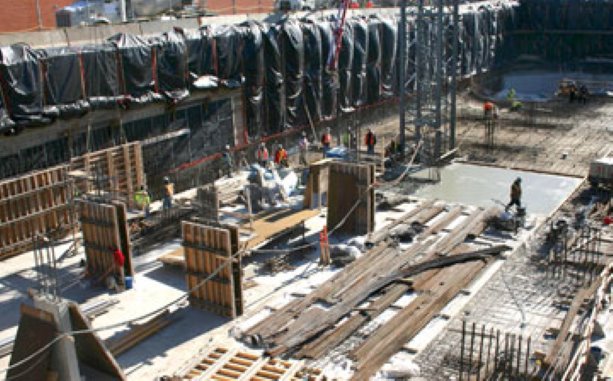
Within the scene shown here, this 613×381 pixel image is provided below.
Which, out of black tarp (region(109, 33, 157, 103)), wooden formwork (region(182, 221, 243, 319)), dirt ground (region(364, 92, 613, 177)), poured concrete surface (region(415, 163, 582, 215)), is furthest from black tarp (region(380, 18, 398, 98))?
wooden formwork (region(182, 221, 243, 319))

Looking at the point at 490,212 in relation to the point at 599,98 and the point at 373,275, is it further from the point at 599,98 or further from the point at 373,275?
the point at 599,98

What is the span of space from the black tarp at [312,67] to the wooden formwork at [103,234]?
16.2 metres

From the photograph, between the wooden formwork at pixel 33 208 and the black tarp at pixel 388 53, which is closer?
the wooden formwork at pixel 33 208

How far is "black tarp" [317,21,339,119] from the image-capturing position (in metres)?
32.6

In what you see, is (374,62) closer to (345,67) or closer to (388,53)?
(388,53)

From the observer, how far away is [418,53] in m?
27.5

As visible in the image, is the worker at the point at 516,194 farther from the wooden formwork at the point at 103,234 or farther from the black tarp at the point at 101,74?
the black tarp at the point at 101,74

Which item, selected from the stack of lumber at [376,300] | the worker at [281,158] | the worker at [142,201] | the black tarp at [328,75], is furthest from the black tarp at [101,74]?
the black tarp at [328,75]

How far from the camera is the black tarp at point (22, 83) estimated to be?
1988cm

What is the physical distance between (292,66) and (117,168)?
1108cm

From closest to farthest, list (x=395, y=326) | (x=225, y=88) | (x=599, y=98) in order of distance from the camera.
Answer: (x=395, y=326), (x=225, y=88), (x=599, y=98)

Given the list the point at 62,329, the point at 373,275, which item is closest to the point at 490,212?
the point at 373,275

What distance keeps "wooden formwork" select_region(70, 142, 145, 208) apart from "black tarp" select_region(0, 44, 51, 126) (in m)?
1.71

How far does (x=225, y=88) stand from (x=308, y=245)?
415 inches
